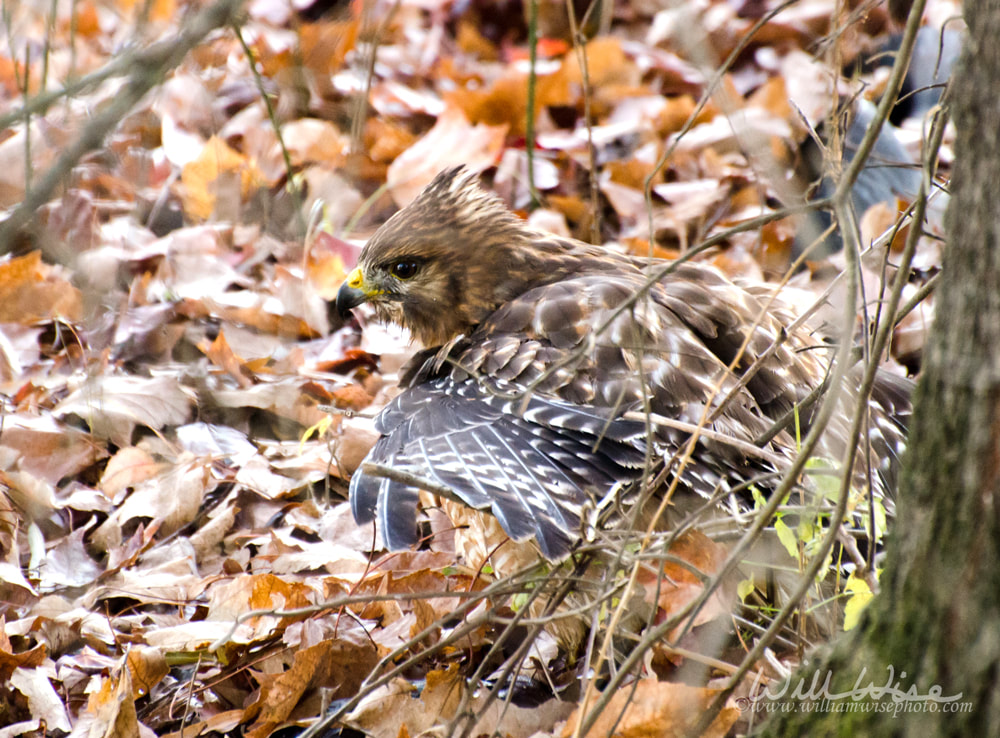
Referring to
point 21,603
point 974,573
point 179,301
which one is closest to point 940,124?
point 974,573

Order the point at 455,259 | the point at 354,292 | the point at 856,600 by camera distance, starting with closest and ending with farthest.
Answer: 1. the point at 856,600
2. the point at 455,259
3. the point at 354,292

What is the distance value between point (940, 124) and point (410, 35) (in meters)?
6.69

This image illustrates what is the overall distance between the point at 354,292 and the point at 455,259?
454mm

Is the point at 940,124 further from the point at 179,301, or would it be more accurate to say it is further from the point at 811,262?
the point at 179,301

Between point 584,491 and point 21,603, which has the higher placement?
point 584,491

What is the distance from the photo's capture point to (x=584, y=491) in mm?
2711

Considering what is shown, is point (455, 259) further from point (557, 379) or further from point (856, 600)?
point (856, 600)

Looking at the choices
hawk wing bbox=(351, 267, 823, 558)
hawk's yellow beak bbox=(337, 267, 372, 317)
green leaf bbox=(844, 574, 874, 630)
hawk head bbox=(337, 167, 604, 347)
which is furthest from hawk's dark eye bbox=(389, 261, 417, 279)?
green leaf bbox=(844, 574, 874, 630)

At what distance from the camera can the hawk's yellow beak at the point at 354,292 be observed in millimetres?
3988

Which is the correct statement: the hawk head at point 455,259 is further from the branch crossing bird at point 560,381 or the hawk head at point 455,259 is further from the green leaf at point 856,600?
the green leaf at point 856,600

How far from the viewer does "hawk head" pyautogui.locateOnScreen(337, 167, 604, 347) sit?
379cm

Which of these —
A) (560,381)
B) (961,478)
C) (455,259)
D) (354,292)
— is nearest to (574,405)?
(560,381)

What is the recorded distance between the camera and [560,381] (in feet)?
10.1

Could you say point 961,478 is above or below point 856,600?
above
